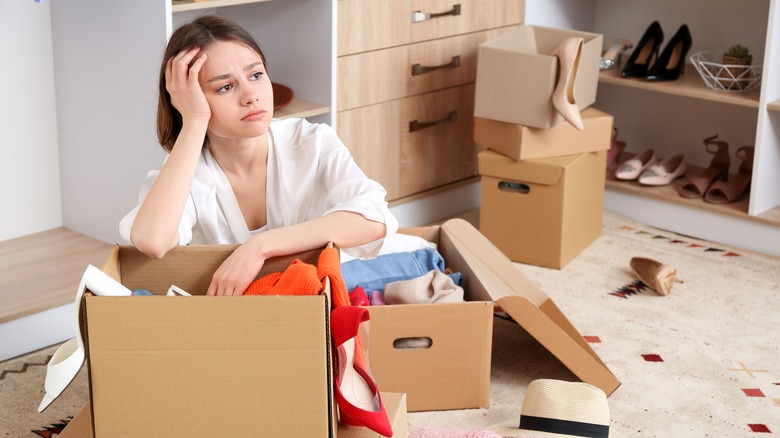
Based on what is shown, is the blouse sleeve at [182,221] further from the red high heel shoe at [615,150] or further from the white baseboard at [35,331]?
→ the red high heel shoe at [615,150]

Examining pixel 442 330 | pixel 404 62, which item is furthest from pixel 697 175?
pixel 442 330

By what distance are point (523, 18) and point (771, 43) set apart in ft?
2.64

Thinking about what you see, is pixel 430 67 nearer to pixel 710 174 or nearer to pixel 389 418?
pixel 710 174

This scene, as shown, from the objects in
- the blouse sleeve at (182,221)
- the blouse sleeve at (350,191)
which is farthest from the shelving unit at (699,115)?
the blouse sleeve at (182,221)

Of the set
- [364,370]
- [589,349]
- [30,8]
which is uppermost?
[30,8]

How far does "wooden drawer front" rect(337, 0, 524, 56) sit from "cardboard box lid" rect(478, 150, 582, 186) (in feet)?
1.39

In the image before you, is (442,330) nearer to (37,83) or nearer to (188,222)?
(188,222)

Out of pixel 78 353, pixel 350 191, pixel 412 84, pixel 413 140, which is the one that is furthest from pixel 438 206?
pixel 78 353

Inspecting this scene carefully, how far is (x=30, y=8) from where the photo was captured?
2.40 m

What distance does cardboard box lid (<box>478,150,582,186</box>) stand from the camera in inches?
106

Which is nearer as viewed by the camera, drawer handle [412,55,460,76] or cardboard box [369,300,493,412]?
cardboard box [369,300,493,412]

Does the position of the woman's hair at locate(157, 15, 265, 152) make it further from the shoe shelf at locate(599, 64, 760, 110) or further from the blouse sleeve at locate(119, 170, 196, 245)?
the shoe shelf at locate(599, 64, 760, 110)

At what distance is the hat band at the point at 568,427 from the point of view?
166 cm

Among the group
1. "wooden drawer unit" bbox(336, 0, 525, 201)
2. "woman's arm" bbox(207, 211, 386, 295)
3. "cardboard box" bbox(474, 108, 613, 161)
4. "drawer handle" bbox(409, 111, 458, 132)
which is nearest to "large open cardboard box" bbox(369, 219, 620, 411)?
"woman's arm" bbox(207, 211, 386, 295)
